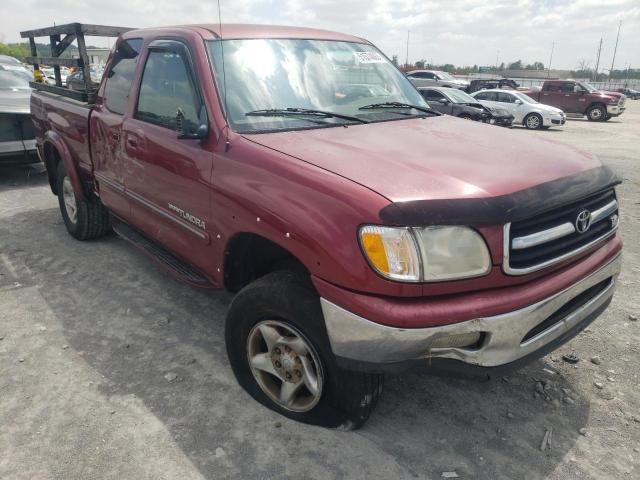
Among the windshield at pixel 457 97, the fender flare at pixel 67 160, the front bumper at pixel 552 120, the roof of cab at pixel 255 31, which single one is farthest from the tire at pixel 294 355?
the front bumper at pixel 552 120

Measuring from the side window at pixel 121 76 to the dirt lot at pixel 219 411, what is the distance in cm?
148

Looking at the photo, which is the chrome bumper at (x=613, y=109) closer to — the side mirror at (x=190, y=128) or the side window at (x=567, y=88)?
the side window at (x=567, y=88)

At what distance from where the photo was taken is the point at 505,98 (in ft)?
64.4

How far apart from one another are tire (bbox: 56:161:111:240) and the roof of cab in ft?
6.22

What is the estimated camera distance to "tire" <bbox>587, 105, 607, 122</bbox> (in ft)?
75.0

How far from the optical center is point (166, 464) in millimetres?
2344

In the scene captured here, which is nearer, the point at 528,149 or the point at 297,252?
the point at 297,252

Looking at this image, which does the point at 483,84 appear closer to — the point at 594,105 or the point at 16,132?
the point at 594,105

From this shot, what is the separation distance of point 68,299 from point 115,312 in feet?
1.58

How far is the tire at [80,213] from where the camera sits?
493 centimetres

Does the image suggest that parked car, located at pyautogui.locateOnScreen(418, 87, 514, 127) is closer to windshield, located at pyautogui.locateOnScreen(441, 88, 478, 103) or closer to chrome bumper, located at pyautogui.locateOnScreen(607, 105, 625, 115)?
windshield, located at pyautogui.locateOnScreen(441, 88, 478, 103)

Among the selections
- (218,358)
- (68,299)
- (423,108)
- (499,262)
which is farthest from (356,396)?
(68,299)

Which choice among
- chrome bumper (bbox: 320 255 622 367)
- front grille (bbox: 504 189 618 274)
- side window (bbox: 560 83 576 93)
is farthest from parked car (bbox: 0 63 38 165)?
side window (bbox: 560 83 576 93)

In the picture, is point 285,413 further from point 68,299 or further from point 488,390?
point 68,299
